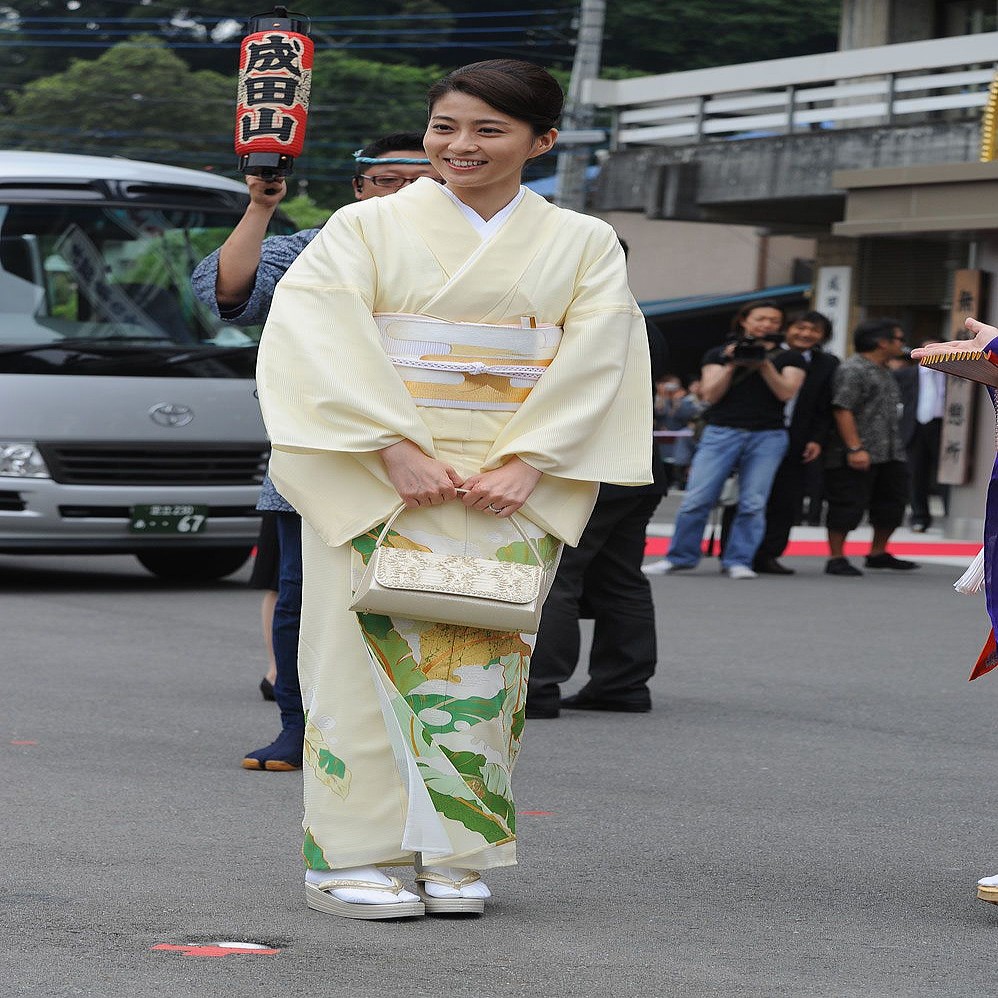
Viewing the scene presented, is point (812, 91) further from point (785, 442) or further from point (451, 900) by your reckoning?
point (451, 900)

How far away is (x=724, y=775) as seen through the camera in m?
5.98

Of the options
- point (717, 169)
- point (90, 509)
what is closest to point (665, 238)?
point (717, 169)

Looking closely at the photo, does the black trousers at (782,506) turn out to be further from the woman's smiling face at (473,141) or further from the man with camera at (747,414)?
the woman's smiling face at (473,141)

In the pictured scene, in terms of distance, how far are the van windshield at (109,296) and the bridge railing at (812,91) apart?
1139cm

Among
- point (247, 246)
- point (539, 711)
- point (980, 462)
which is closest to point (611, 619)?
point (539, 711)

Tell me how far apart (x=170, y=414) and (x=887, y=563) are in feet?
18.1

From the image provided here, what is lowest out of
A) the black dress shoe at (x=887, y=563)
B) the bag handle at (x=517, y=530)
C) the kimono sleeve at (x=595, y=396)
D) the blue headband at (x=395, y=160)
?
the black dress shoe at (x=887, y=563)

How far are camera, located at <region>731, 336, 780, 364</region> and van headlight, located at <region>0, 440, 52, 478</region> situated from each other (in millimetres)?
4290

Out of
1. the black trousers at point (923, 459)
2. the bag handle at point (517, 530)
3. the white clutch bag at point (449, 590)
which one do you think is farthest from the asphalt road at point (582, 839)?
the black trousers at point (923, 459)

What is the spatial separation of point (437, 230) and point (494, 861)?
54.4 inches

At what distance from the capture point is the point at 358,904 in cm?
402

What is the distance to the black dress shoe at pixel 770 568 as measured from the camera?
12789 millimetres

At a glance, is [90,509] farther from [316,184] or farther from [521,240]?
[316,184]

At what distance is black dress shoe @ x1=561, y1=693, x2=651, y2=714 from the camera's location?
725cm
